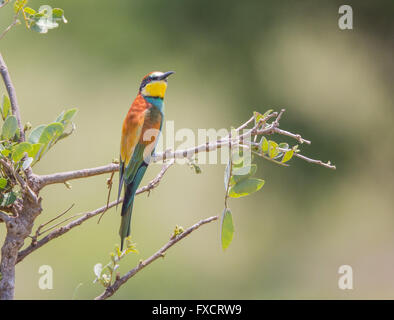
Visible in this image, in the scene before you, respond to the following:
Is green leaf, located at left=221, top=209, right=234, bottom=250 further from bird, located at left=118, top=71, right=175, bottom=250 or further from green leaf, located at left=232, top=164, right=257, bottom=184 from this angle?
bird, located at left=118, top=71, right=175, bottom=250

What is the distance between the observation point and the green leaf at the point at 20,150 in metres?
0.48

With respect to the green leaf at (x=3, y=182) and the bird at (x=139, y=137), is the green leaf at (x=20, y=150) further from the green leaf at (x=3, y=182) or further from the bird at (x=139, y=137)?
the bird at (x=139, y=137)

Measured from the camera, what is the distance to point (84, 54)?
9.60 ft

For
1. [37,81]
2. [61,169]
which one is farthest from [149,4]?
[61,169]

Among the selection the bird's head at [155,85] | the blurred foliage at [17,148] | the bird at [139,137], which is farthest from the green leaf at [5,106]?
the bird's head at [155,85]

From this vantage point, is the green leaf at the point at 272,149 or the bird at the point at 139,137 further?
the bird at the point at 139,137

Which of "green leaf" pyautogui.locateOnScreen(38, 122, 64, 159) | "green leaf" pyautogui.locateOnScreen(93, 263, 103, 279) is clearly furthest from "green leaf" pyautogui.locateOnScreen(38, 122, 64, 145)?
"green leaf" pyautogui.locateOnScreen(93, 263, 103, 279)

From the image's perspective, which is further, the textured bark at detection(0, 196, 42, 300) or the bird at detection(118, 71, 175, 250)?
the bird at detection(118, 71, 175, 250)

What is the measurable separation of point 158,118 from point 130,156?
18 centimetres

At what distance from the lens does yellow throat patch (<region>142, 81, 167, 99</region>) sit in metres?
1.03

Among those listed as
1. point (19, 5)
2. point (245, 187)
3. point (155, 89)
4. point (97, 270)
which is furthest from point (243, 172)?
point (155, 89)

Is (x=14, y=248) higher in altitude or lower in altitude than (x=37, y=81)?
lower

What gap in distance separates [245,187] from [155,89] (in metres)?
0.53

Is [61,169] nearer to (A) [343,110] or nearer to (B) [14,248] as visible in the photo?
(A) [343,110]
